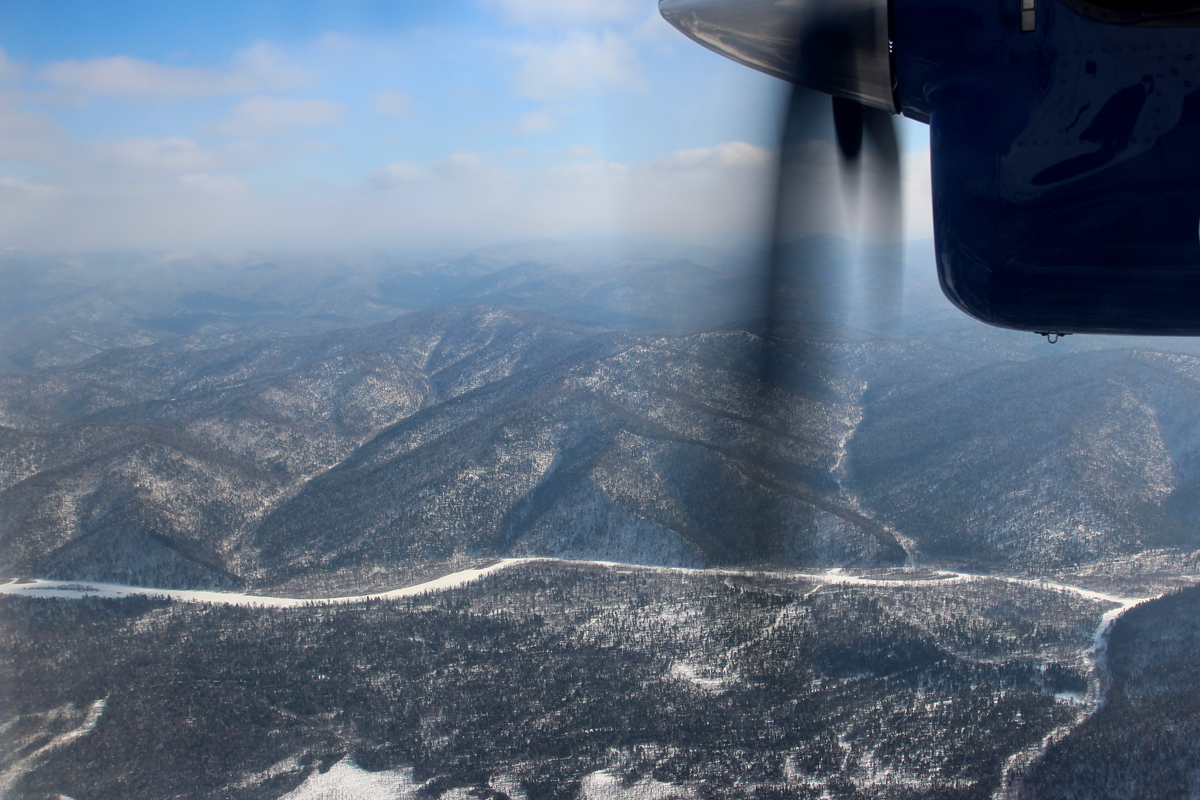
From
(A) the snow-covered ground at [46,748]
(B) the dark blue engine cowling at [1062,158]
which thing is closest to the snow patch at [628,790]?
(A) the snow-covered ground at [46,748]

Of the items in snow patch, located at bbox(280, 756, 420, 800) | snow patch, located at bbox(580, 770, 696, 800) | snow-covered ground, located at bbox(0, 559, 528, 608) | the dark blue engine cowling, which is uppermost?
the dark blue engine cowling

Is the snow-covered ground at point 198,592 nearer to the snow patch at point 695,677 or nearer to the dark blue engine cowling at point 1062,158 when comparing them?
the snow patch at point 695,677

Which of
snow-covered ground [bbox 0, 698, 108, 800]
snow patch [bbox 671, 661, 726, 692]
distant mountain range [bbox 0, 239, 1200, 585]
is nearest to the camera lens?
snow-covered ground [bbox 0, 698, 108, 800]

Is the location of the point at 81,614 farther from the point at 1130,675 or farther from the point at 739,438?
the point at 1130,675

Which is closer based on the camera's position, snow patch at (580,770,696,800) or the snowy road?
snow patch at (580,770,696,800)

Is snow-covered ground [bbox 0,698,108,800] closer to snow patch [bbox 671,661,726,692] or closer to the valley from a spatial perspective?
the valley

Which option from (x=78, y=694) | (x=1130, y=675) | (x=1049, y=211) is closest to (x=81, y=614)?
(x=78, y=694)

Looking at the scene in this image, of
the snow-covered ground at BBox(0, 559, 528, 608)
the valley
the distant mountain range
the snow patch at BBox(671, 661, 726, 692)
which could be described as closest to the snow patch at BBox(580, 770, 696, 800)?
the valley

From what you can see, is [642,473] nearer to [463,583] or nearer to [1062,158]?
[463,583]

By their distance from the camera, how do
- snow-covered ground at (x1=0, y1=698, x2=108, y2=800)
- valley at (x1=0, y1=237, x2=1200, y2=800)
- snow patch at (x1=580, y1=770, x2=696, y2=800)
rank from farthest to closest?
valley at (x1=0, y1=237, x2=1200, y2=800)
snow-covered ground at (x1=0, y1=698, x2=108, y2=800)
snow patch at (x1=580, y1=770, x2=696, y2=800)
